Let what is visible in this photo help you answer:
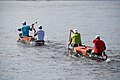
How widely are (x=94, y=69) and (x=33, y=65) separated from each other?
212 inches

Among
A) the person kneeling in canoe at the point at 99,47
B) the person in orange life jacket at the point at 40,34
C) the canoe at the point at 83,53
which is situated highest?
the person in orange life jacket at the point at 40,34

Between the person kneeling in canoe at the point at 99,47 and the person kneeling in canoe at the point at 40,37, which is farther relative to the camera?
the person kneeling in canoe at the point at 40,37

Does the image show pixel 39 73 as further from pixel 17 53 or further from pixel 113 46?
pixel 113 46

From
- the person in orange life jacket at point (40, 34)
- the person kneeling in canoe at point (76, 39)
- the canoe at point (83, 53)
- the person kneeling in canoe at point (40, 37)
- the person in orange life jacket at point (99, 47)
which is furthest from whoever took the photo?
the person kneeling in canoe at point (40, 37)

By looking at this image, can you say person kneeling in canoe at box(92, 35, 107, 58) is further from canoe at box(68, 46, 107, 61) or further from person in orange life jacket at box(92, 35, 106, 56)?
canoe at box(68, 46, 107, 61)

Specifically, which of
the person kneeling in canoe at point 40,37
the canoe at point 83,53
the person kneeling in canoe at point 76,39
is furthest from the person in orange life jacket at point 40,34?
the person kneeling in canoe at point 76,39

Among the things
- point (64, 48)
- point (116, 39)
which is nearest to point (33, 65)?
point (64, 48)

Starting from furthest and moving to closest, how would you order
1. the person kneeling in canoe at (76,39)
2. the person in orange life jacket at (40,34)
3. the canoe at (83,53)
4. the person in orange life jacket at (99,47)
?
1. the person in orange life jacket at (40,34)
2. the person kneeling in canoe at (76,39)
3. the canoe at (83,53)
4. the person in orange life jacket at (99,47)

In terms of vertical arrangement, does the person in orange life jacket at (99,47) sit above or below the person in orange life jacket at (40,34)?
below

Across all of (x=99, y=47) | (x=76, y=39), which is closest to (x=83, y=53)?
(x=76, y=39)

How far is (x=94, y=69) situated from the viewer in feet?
103

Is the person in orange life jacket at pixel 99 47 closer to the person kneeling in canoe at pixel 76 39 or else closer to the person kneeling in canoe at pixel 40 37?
the person kneeling in canoe at pixel 76 39

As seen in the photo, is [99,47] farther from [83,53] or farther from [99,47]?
[83,53]

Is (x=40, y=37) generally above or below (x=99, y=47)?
above
